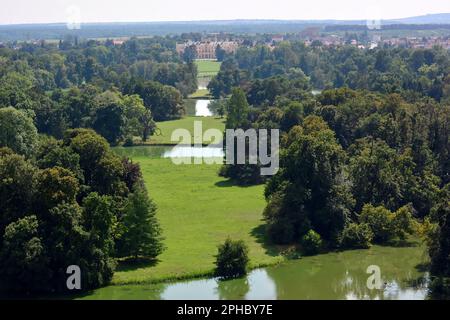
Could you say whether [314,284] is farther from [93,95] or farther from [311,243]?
[93,95]

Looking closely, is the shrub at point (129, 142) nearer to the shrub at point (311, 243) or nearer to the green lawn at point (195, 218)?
the green lawn at point (195, 218)

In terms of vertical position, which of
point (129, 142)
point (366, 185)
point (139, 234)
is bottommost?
point (129, 142)

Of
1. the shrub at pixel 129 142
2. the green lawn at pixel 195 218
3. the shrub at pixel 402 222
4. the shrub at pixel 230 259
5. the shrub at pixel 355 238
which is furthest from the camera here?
the shrub at pixel 129 142

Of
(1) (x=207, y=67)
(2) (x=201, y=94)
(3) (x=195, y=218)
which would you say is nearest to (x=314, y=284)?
(3) (x=195, y=218)

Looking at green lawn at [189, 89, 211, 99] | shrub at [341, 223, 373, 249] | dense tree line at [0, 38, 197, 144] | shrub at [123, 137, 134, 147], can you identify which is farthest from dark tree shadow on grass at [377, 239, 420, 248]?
green lawn at [189, 89, 211, 99]

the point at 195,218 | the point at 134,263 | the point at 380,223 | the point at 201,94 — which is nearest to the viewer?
the point at 134,263

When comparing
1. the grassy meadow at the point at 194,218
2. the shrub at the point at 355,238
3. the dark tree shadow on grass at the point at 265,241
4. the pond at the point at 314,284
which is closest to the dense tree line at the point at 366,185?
the shrub at the point at 355,238

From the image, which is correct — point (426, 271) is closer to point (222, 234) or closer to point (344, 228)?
point (344, 228)
